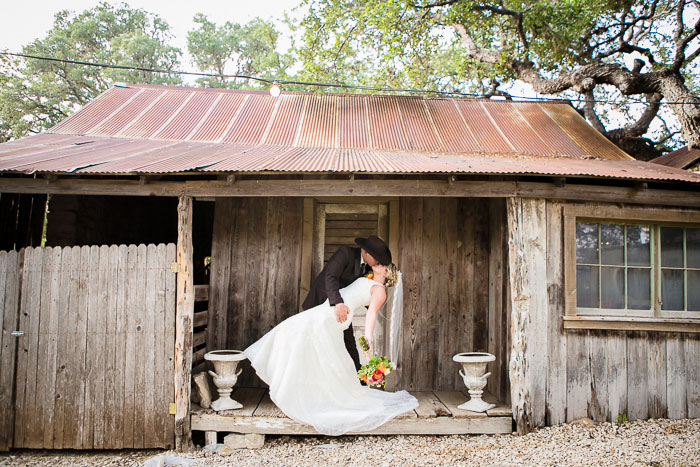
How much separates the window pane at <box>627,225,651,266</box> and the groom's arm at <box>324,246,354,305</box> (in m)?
3.35

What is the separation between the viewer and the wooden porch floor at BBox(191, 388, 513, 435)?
5172 millimetres

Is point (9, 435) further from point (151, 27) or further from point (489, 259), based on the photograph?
point (151, 27)

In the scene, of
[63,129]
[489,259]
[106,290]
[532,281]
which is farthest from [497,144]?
[63,129]

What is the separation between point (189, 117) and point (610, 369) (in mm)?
6754

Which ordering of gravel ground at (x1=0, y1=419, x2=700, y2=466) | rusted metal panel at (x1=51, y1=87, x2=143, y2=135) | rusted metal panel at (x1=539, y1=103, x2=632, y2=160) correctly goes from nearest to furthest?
1. gravel ground at (x1=0, y1=419, x2=700, y2=466)
2. rusted metal panel at (x1=51, y1=87, x2=143, y2=135)
3. rusted metal panel at (x1=539, y1=103, x2=632, y2=160)

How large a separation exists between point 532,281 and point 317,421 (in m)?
2.79

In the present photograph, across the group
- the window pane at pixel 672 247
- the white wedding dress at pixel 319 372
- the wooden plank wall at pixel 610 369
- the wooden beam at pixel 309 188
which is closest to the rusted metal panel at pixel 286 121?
the wooden beam at pixel 309 188

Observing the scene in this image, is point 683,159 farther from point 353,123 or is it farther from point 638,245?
point 353,123

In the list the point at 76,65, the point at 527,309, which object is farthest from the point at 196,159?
the point at 76,65

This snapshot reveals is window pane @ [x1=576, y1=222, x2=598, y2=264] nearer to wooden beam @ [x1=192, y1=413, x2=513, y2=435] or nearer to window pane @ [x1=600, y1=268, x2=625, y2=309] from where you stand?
window pane @ [x1=600, y1=268, x2=625, y2=309]

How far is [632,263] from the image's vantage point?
5.93m

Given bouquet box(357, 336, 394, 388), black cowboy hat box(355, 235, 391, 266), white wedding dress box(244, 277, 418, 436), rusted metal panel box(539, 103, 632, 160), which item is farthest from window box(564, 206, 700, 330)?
white wedding dress box(244, 277, 418, 436)

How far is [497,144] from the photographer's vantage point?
729 cm

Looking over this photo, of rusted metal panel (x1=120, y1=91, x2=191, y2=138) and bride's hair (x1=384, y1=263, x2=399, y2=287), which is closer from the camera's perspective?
bride's hair (x1=384, y1=263, x2=399, y2=287)
